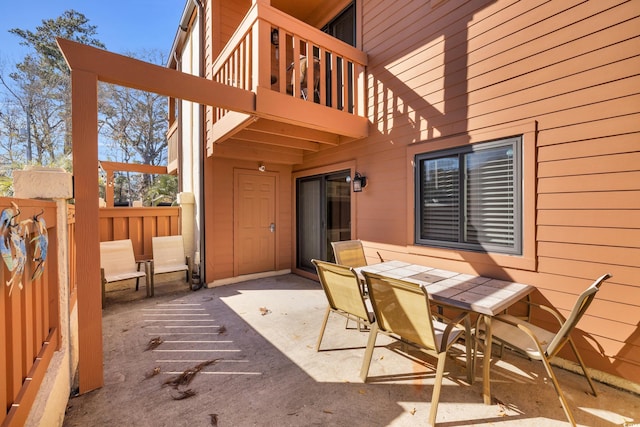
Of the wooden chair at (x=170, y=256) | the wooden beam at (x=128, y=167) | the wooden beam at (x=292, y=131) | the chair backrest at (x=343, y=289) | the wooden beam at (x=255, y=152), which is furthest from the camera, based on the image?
the wooden beam at (x=128, y=167)

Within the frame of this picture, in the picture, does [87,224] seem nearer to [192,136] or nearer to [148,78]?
[148,78]

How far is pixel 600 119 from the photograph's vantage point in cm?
237

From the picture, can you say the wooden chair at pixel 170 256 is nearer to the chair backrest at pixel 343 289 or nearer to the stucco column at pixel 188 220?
the stucco column at pixel 188 220

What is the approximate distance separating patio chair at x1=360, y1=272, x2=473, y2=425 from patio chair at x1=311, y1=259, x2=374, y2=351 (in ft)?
0.52

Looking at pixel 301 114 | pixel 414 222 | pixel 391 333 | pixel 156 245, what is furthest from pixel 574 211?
pixel 156 245

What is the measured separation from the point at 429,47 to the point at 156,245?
5547 mm

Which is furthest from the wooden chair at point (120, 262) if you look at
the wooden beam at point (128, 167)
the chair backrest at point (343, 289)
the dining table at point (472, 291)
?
the wooden beam at point (128, 167)

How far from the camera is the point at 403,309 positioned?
2074 mm

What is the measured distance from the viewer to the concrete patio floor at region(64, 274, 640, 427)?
6.43 feet

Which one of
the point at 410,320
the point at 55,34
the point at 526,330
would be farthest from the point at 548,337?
the point at 55,34

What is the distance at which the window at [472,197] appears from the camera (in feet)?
9.51

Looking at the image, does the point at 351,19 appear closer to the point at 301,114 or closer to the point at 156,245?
the point at 301,114

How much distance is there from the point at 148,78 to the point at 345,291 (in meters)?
2.73

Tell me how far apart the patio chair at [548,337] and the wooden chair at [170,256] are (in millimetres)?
4762
